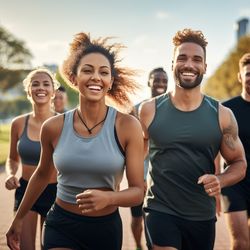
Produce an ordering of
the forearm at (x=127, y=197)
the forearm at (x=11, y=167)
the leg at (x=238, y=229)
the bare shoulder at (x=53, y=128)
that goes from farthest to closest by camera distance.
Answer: the forearm at (x=11, y=167) < the leg at (x=238, y=229) < the bare shoulder at (x=53, y=128) < the forearm at (x=127, y=197)

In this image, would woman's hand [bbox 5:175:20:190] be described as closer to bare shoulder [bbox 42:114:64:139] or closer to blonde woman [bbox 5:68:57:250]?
blonde woman [bbox 5:68:57:250]

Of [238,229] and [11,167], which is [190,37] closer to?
[238,229]

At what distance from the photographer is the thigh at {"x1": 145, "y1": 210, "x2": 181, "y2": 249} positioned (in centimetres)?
370

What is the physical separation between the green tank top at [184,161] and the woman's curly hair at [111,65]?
34cm

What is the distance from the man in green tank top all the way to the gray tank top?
0.60 meters

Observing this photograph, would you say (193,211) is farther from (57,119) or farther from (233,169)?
(57,119)

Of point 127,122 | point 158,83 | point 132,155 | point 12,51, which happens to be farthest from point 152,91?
point 12,51

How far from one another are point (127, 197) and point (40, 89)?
9.15 ft

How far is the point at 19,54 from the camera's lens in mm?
53500

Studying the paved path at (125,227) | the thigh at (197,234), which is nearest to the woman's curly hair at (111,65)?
the thigh at (197,234)

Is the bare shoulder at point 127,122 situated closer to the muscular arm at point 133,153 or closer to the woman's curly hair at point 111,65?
the muscular arm at point 133,153

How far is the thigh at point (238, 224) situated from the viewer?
4.80m

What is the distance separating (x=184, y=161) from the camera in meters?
3.75

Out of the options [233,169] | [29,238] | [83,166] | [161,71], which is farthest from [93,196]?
[161,71]
